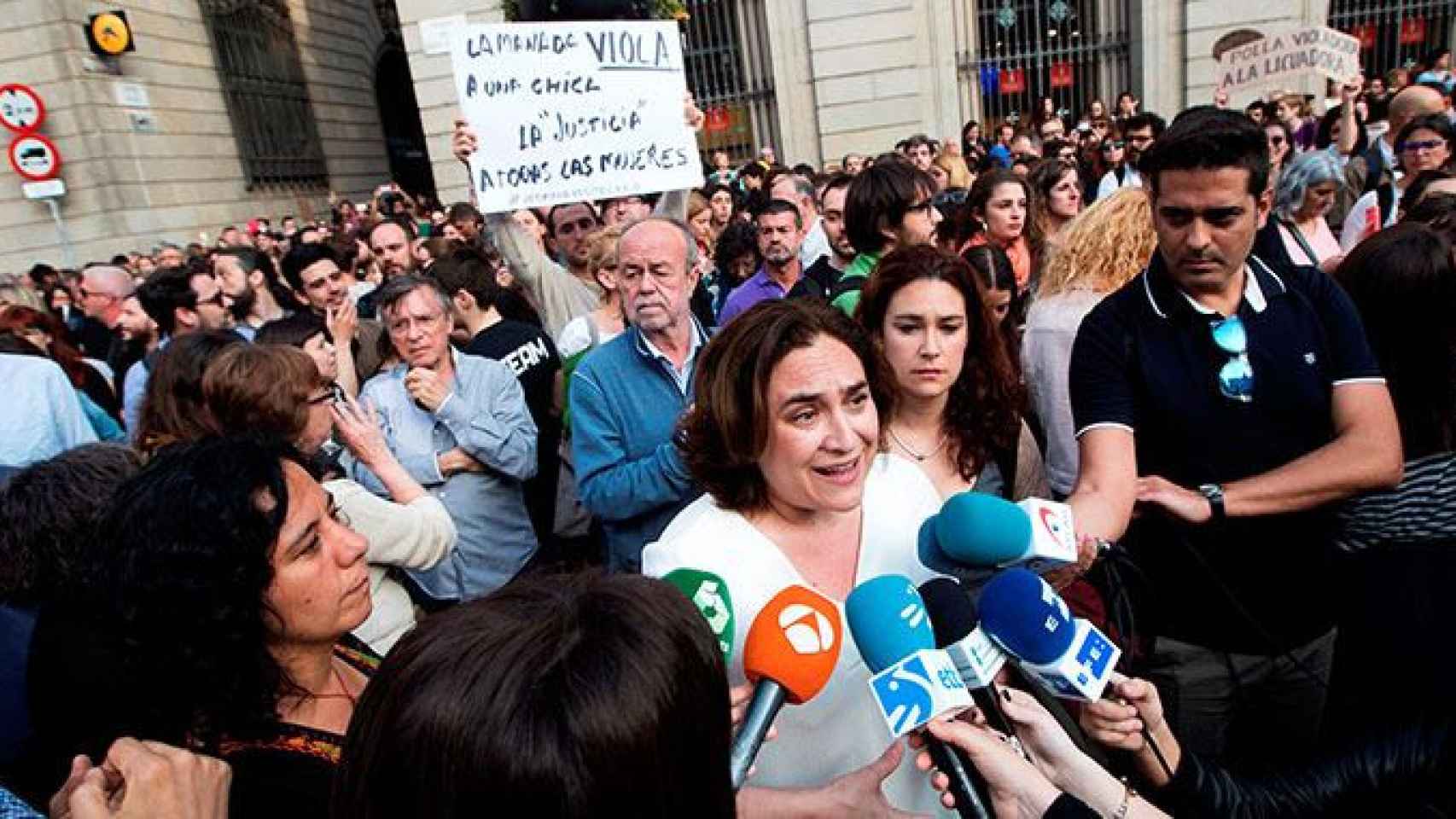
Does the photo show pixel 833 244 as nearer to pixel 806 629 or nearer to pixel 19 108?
pixel 806 629

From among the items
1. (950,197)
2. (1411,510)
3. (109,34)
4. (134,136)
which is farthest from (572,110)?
(109,34)

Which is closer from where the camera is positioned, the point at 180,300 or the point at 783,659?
the point at 783,659

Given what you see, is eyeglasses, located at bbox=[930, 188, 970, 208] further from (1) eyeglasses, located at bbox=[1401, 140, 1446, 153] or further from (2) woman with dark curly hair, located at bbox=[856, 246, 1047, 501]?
(2) woman with dark curly hair, located at bbox=[856, 246, 1047, 501]

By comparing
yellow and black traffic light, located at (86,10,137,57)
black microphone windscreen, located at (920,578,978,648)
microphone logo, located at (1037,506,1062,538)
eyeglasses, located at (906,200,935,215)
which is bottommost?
black microphone windscreen, located at (920,578,978,648)

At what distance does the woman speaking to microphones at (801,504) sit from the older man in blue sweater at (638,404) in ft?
2.10

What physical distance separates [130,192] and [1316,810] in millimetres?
18397

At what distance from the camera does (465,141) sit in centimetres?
361

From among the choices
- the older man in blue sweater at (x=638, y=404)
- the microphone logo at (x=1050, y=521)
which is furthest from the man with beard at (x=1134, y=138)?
the microphone logo at (x=1050, y=521)

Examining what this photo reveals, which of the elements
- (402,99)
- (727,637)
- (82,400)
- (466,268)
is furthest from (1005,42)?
(402,99)

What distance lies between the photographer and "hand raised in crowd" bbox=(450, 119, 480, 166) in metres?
3.61

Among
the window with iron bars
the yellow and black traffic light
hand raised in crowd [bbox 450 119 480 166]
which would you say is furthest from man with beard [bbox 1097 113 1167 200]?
the window with iron bars

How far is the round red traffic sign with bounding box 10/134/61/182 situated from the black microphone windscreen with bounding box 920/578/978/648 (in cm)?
1758

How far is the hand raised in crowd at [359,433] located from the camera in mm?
2760

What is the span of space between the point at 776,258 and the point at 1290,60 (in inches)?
220
